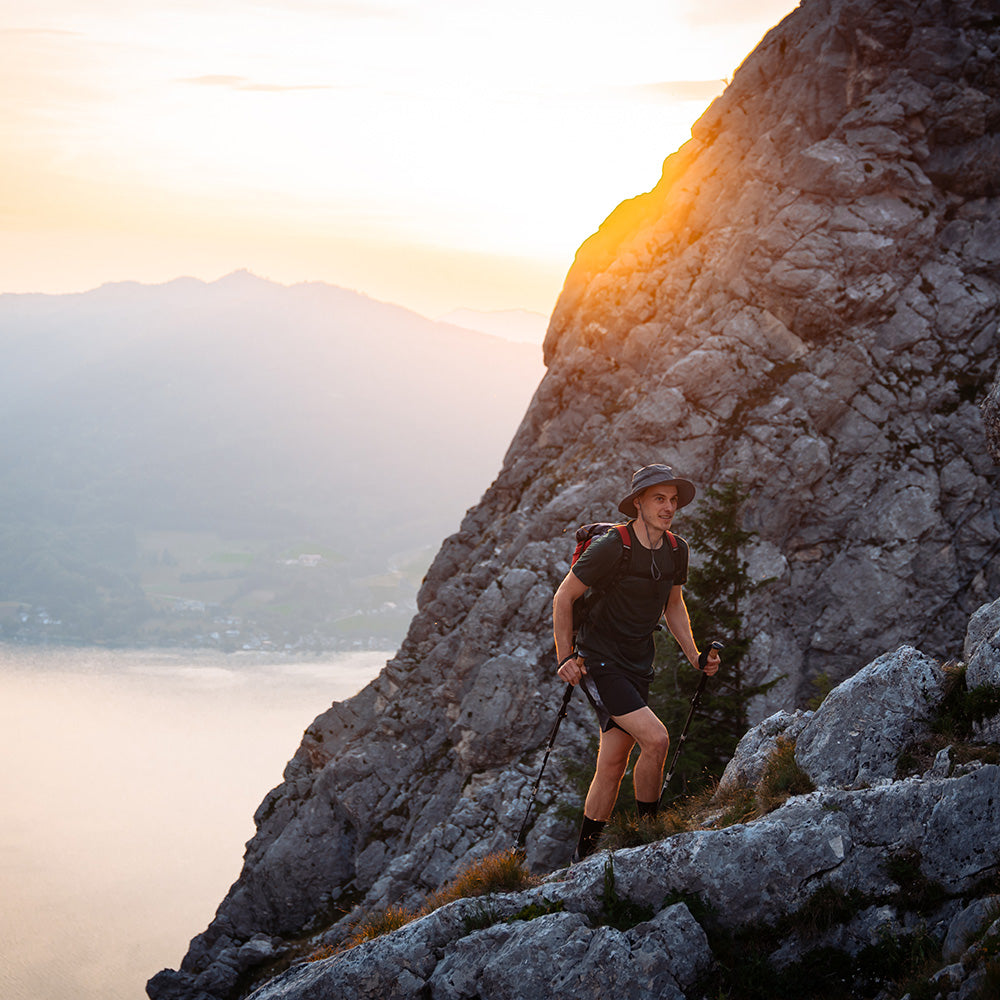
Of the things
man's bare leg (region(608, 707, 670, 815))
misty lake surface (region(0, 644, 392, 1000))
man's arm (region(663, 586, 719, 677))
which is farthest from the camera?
misty lake surface (region(0, 644, 392, 1000))

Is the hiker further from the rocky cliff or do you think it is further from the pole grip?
the rocky cliff

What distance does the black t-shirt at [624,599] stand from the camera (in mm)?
8219

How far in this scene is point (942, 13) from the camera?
23.5 m

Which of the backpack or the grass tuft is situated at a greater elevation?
the backpack

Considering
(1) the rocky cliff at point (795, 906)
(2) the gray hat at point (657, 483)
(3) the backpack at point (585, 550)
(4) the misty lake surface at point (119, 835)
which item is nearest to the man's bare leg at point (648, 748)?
(1) the rocky cliff at point (795, 906)

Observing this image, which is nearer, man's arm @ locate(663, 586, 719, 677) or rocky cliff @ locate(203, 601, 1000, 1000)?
rocky cliff @ locate(203, 601, 1000, 1000)

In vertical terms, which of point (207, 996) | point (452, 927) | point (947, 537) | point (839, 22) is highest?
point (839, 22)

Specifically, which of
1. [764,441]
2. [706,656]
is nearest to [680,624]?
[706,656]

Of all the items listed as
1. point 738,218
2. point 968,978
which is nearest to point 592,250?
point 738,218

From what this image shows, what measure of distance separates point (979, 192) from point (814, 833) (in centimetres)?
2183

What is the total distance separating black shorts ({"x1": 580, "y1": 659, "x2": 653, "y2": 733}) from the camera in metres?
8.20

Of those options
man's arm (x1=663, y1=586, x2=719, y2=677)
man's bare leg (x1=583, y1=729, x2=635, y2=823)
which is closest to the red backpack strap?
man's arm (x1=663, y1=586, x2=719, y2=677)

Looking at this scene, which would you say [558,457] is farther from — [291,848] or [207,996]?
[207,996]

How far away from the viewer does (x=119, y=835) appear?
156 m
